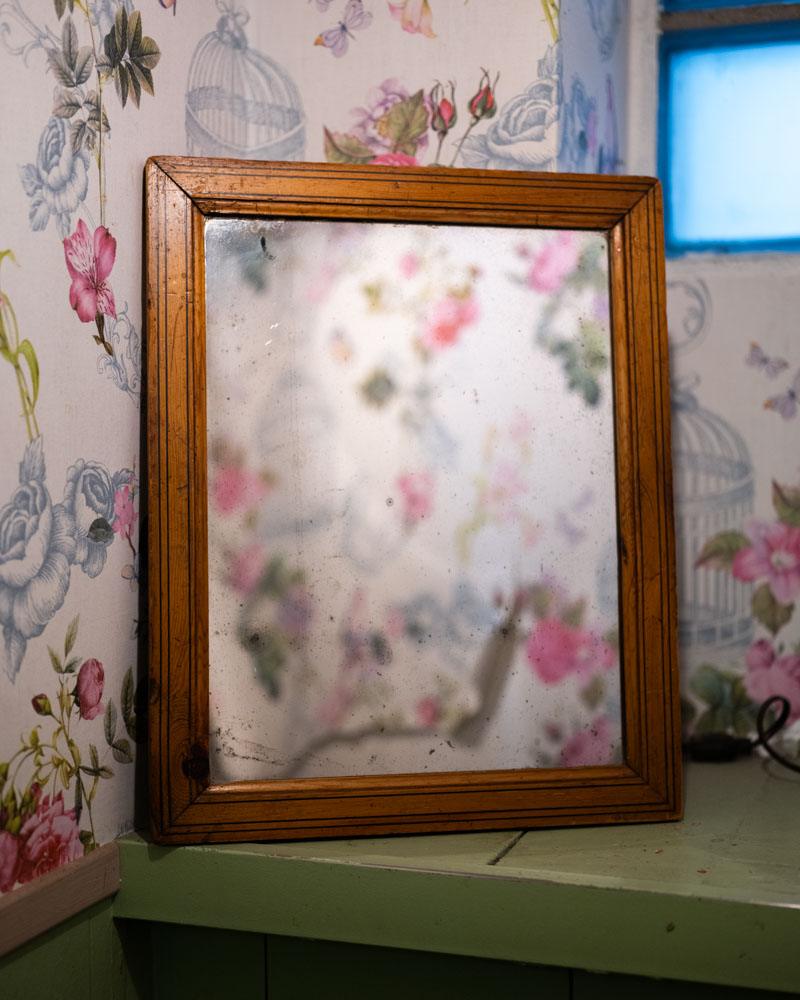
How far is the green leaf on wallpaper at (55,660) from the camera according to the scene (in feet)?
2.51

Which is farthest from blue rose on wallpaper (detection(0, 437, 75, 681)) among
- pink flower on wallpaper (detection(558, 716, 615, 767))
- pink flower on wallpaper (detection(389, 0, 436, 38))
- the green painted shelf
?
pink flower on wallpaper (detection(389, 0, 436, 38))

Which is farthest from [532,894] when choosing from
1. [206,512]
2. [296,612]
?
[206,512]

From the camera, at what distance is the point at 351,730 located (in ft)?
2.84

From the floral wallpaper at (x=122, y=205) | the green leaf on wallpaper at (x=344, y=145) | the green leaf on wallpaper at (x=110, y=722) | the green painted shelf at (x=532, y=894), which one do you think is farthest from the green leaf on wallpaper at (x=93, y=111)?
the green painted shelf at (x=532, y=894)

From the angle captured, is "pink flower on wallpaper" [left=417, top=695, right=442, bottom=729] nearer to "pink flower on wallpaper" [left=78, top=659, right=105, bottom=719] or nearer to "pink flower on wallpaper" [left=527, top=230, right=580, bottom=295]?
"pink flower on wallpaper" [left=78, top=659, right=105, bottom=719]

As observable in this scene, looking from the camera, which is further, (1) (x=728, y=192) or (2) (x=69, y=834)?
(1) (x=728, y=192)

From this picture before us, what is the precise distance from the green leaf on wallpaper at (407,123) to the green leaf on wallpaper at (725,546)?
572mm

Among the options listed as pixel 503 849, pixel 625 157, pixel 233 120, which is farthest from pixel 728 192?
pixel 503 849

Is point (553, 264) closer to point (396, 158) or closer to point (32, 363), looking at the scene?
point (396, 158)

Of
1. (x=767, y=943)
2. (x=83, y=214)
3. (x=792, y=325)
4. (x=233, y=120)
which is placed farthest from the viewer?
(x=792, y=325)

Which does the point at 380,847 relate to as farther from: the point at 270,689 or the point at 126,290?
the point at 126,290

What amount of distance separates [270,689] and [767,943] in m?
0.44

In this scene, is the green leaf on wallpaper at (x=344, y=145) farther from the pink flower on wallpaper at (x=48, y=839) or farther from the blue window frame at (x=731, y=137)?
the pink flower on wallpaper at (x=48, y=839)

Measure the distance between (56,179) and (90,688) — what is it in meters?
0.42
